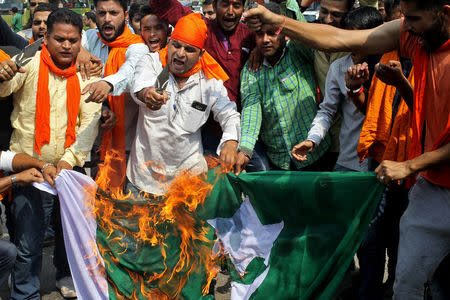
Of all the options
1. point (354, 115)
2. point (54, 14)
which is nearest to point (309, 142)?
point (354, 115)

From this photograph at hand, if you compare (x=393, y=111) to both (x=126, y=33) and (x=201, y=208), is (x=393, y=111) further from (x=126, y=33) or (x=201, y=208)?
(x=126, y=33)

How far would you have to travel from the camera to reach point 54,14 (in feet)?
13.9

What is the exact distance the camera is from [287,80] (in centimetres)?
425

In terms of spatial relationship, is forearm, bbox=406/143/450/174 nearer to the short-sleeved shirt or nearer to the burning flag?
the short-sleeved shirt

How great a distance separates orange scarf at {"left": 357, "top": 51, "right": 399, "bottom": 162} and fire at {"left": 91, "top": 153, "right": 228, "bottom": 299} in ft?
3.73

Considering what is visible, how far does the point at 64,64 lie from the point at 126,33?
2.74 ft

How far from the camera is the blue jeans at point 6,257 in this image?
3.61m

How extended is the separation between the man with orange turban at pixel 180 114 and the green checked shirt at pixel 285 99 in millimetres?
223

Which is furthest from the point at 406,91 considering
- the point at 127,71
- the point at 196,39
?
the point at 127,71

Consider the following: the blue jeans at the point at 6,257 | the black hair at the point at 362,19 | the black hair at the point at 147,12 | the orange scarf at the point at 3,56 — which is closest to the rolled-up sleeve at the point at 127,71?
the black hair at the point at 147,12

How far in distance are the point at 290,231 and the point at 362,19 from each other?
5.45ft

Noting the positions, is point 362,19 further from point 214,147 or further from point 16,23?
point 16,23

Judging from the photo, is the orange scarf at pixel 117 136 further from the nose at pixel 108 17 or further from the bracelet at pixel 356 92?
the bracelet at pixel 356 92

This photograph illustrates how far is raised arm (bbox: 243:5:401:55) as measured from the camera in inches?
129
